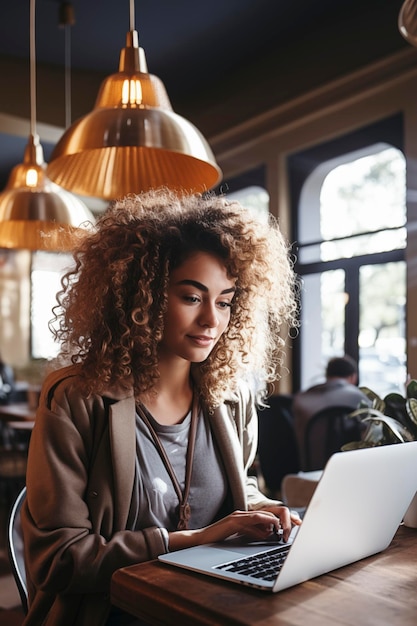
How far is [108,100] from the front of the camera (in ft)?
6.41

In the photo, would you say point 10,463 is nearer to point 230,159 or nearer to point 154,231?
point 230,159

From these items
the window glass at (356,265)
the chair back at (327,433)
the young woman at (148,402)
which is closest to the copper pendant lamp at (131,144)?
the young woman at (148,402)

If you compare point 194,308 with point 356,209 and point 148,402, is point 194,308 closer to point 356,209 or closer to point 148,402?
point 148,402

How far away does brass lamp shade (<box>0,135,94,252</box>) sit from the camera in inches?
113

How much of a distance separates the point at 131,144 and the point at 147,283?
0.52 metres

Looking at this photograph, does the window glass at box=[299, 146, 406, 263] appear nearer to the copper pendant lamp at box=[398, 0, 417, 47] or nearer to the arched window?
the arched window

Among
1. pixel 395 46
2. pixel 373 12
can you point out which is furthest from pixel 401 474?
pixel 373 12

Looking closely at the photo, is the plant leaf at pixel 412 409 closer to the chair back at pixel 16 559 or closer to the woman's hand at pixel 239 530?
the woman's hand at pixel 239 530

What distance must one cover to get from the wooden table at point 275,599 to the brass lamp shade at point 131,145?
1167mm

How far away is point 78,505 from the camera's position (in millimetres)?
1262

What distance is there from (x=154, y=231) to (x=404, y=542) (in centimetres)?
85

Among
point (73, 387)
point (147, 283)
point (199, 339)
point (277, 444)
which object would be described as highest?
point (147, 283)

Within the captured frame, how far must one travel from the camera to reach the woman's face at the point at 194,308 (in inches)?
57.3

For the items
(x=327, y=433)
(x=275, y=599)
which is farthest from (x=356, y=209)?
(x=275, y=599)
